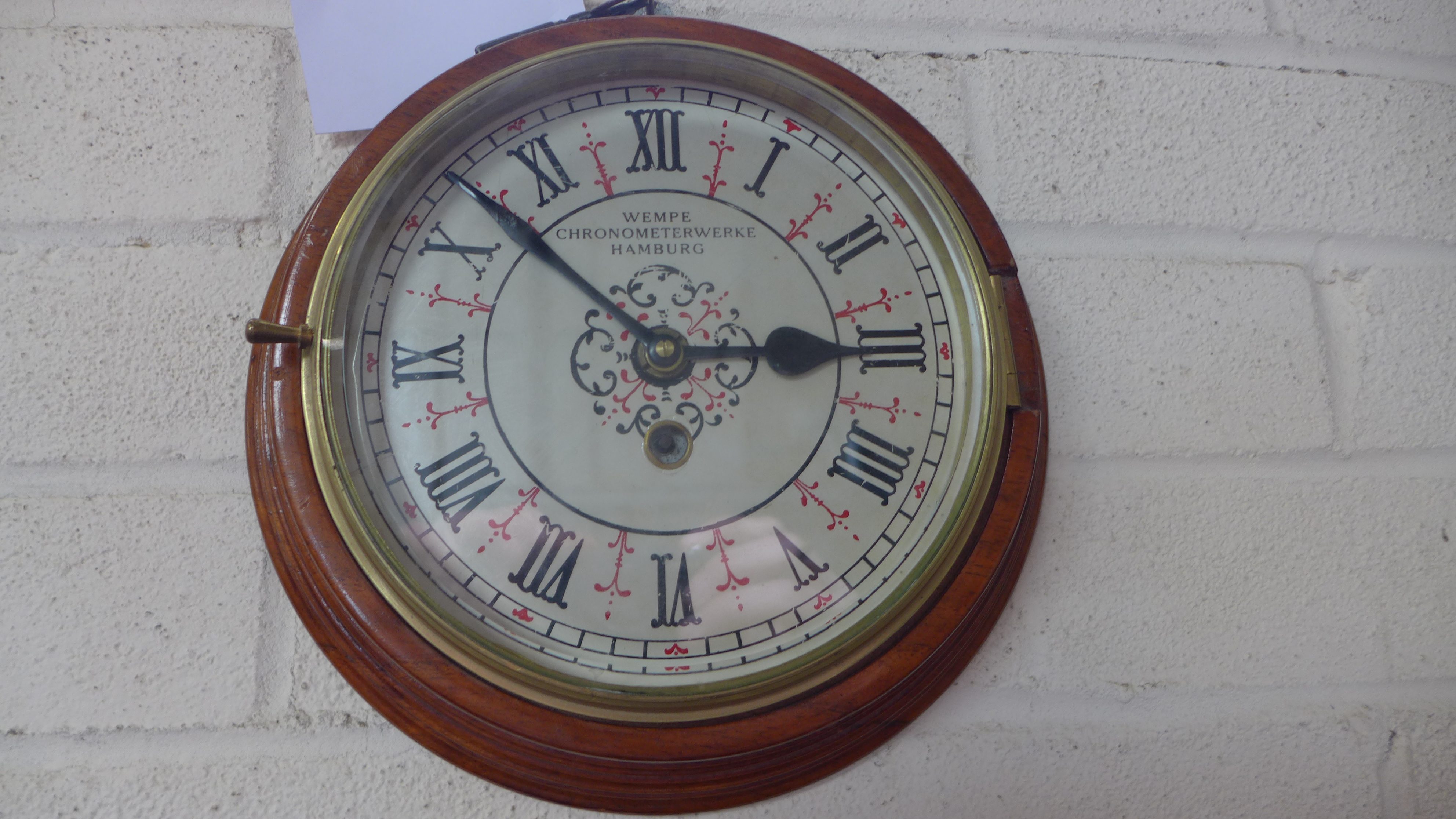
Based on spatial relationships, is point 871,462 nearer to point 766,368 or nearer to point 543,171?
point 766,368

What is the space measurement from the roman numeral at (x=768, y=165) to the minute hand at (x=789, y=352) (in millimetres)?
90

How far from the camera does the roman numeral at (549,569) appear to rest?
47 centimetres

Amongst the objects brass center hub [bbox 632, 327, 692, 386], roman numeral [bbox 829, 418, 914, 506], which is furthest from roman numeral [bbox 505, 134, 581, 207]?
roman numeral [bbox 829, 418, 914, 506]

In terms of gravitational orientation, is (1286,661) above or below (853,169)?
below

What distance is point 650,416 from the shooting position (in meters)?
0.50

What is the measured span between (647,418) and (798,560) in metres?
0.12

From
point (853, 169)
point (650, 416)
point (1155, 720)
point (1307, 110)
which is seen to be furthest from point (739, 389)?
point (1307, 110)

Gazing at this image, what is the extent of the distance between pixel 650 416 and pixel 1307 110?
1.74 ft

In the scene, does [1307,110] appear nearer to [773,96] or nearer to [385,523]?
[773,96]

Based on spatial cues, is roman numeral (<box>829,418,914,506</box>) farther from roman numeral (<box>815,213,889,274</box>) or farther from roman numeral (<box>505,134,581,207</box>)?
roman numeral (<box>505,134,581,207</box>)

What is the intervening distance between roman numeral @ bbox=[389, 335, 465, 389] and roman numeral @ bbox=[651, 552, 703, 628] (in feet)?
0.51

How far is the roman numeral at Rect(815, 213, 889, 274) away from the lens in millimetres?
527

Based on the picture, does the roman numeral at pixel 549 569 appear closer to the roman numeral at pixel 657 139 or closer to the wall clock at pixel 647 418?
the wall clock at pixel 647 418

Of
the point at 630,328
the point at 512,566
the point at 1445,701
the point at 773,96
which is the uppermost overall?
the point at 773,96
